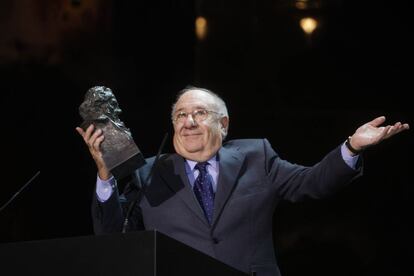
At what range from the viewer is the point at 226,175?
2691mm

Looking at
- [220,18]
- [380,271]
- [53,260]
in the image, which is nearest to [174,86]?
[220,18]

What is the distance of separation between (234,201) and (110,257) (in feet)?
2.86

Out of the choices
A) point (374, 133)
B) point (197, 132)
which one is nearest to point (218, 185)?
point (197, 132)

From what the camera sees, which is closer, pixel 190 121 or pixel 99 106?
pixel 99 106

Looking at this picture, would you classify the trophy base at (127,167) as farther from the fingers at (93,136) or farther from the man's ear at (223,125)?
the man's ear at (223,125)

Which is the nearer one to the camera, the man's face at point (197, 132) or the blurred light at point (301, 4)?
the man's face at point (197, 132)

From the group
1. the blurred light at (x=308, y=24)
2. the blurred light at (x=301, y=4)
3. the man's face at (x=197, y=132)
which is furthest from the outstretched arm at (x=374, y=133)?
the blurred light at (x=301, y=4)

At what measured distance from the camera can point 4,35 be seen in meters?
3.74

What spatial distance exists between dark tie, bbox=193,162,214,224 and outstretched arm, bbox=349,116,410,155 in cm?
51

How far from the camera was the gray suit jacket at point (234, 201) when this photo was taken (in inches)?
100.0

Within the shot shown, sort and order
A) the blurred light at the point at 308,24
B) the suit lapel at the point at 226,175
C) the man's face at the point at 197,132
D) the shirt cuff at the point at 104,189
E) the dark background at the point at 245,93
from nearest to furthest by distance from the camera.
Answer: the shirt cuff at the point at 104,189
the suit lapel at the point at 226,175
the man's face at the point at 197,132
the dark background at the point at 245,93
the blurred light at the point at 308,24

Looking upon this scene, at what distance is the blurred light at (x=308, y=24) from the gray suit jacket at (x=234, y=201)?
125cm

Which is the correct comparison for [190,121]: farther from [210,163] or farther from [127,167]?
[127,167]

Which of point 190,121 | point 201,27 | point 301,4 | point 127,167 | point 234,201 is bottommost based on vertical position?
point 234,201
